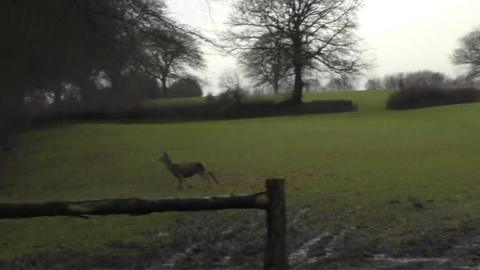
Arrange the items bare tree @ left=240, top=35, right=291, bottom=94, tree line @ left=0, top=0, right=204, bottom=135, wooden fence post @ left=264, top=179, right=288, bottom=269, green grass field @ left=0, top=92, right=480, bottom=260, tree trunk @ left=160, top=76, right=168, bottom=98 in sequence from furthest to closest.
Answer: bare tree @ left=240, top=35, right=291, bottom=94 < tree trunk @ left=160, top=76, right=168, bottom=98 < tree line @ left=0, top=0, right=204, bottom=135 < green grass field @ left=0, top=92, right=480, bottom=260 < wooden fence post @ left=264, top=179, right=288, bottom=269

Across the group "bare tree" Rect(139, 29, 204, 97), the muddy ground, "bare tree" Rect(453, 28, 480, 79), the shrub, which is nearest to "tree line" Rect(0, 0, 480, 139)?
"bare tree" Rect(139, 29, 204, 97)

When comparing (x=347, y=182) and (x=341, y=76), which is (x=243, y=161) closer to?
(x=347, y=182)

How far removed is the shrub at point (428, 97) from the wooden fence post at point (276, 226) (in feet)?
215

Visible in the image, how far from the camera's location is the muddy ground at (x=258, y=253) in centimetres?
959

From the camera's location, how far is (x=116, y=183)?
25.3m

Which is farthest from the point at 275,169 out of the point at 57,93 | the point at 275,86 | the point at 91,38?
the point at 275,86

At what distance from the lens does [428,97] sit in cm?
7281

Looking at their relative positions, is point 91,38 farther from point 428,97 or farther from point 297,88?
point 428,97

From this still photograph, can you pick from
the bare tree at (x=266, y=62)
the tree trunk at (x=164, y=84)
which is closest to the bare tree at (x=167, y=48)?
the tree trunk at (x=164, y=84)

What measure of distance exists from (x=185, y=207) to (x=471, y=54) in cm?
9981

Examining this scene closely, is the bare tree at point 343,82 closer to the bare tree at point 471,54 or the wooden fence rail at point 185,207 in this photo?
the bare tree at point 471,54

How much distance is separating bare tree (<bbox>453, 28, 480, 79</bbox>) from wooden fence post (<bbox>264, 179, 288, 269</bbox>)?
3875 inches

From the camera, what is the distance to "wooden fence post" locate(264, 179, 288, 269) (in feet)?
26.0

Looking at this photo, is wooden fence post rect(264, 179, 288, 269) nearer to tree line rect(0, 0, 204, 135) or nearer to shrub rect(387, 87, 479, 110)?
tree line rect(0, 0, 204, 135)
